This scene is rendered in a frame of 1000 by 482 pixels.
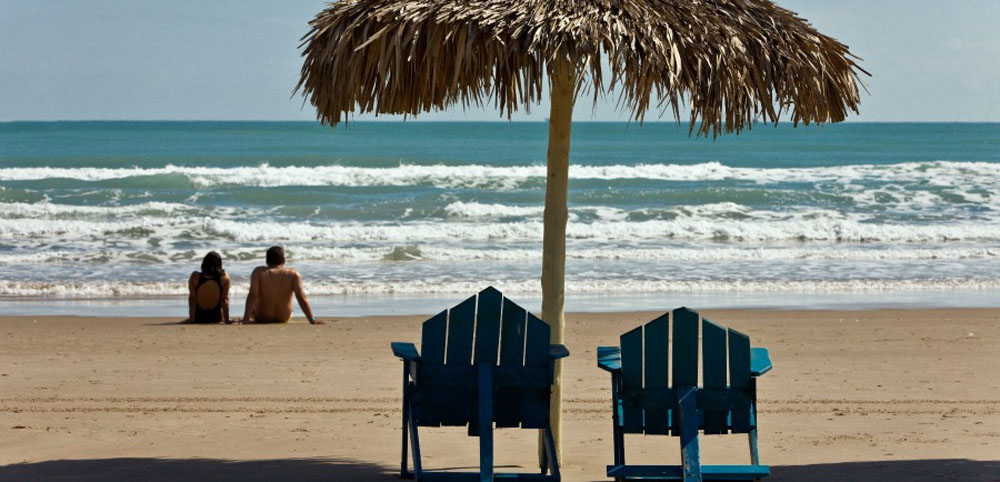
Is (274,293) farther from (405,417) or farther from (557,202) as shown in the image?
(557,202)

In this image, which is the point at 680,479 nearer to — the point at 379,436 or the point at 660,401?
the point at 660,401

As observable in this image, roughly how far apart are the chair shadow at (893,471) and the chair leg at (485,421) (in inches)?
53.1

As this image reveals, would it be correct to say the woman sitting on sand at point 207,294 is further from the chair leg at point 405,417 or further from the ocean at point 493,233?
the chair leg at point 405,417

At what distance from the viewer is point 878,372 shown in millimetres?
7332

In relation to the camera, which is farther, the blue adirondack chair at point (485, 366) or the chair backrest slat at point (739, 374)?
the blue adirondack chair at point (485, 366)

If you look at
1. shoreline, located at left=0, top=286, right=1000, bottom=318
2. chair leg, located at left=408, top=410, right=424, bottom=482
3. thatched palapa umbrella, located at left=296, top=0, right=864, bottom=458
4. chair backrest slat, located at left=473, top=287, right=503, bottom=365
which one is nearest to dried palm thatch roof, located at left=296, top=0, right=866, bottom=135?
thatched palapa umbrella, located at left=296, top=0, right=864, bottom=458

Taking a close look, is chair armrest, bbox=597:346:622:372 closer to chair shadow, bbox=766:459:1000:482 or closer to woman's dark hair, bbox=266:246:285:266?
chair shadow, bbox=766:459:1000:482

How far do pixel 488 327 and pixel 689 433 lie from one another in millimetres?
802

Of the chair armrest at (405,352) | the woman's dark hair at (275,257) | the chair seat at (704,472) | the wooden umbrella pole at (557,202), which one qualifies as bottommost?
the chair seat at (704,472)

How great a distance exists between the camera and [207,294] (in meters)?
9.59

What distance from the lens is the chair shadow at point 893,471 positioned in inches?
179

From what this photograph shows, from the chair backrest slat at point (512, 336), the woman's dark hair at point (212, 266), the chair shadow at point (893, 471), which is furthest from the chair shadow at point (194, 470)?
the woman's dark hair at point (212, 266)

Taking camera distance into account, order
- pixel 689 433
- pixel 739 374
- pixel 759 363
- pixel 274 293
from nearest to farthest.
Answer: pixel 689 433
pixel 739 374
pixel 759 363
pixel 274 293

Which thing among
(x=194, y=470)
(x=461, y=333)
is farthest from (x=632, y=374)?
(x=194, y=470)
